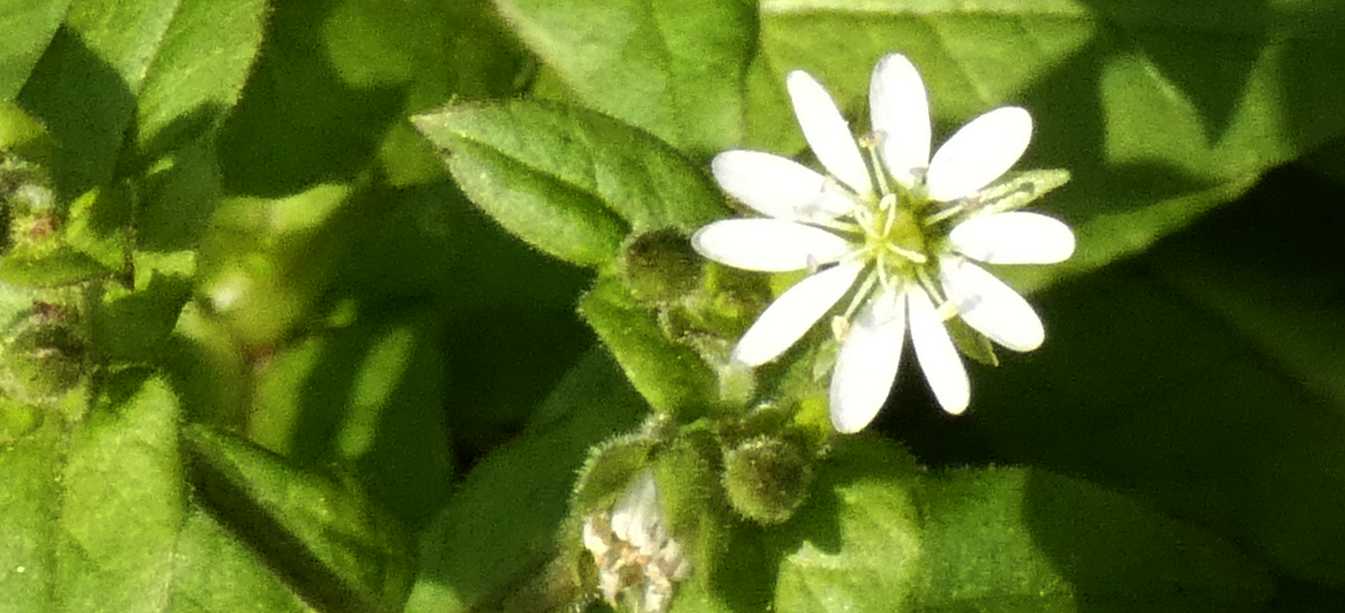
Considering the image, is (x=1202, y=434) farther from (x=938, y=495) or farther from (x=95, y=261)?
(x=95, y=261)

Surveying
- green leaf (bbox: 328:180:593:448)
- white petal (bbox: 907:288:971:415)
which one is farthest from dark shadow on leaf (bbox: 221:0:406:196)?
white petal (bbox: 907:288:971:415)

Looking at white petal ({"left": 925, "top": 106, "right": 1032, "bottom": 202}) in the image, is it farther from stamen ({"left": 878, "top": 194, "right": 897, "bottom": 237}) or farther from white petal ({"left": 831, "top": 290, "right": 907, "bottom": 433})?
white petal ({"left": 831, "top": 290, "right": 907, "bottom": 433})

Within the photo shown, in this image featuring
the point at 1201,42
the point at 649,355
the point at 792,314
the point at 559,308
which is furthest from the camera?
the point at 559,308

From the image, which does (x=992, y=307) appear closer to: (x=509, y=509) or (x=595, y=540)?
(x=595, y=540)

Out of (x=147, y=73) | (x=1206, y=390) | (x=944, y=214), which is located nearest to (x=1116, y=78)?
(x=1206, y=390)

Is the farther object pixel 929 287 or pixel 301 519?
pixel 301 519

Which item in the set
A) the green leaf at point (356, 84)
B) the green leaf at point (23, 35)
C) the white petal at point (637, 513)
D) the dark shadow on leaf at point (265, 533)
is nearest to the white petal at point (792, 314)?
the white petal at point (637, 513)

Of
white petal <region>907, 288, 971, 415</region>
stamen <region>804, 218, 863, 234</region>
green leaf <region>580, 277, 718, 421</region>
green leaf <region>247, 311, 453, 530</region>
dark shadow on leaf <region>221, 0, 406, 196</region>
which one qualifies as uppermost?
stamen <region>804, 218, 863, 234</region>

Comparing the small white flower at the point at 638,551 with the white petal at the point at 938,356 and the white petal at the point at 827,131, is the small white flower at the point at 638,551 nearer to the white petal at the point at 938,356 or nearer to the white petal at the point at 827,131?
the white petal at the point at 938,356
